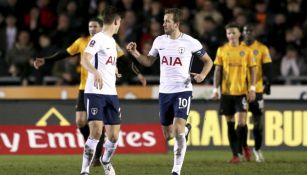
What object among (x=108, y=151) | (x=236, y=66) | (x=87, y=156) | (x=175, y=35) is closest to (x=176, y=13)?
(x=175, y=35)

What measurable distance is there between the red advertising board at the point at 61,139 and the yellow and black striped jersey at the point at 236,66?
2.82 meters

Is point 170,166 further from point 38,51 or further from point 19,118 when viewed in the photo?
point 38,51

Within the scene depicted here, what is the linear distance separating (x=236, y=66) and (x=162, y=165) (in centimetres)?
217

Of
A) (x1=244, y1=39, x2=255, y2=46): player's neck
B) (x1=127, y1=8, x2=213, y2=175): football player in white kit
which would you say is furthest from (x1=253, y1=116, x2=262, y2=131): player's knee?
(x1=127, y1=8, x2=213, y2=175): football player in white kit

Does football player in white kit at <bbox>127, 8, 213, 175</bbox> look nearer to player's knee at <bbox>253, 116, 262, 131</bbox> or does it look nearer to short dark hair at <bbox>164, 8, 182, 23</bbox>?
short dark hair at <bbox>164, 8, 182, 23</bbox>

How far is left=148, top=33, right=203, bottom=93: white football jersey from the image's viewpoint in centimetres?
1342

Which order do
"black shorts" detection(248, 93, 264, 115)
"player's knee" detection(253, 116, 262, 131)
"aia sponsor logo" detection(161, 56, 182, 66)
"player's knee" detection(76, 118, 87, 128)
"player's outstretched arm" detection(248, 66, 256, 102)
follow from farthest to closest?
1. "player's knee" detection(253, 116, 262, 131)
2. "black shorts" detection(248, 93, 264, 115)
3. "player's outstretched arm" detection(248, 66, 256, 102)
4. "player's knee" detection(76, 118, 87, 128)
5. "aia sponsor logo" detection(161, 56, 182, 66)

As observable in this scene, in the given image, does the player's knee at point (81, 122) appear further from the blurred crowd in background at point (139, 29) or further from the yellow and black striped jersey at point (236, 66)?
Answer: the blurred crowd in background at point (139, 29)

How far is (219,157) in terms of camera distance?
1762 cm

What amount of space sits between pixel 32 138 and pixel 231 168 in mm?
5081

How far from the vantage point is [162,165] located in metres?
15.6

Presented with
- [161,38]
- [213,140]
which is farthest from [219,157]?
[161,38]

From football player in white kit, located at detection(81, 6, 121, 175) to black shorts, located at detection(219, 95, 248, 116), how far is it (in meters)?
→ 3.95

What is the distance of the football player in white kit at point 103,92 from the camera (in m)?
12.5
